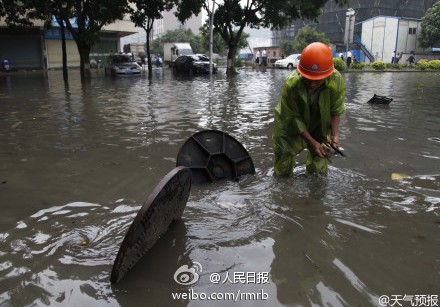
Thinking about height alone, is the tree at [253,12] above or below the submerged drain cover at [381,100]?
above

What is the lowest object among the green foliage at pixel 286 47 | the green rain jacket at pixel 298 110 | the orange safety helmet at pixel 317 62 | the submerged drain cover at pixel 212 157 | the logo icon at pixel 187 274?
the logo icon at pixel 187 274

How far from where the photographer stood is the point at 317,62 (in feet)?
11.5

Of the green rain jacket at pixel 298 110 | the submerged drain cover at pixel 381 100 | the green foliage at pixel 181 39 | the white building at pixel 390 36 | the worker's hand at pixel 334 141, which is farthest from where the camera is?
the green foliage at pixel 181 39

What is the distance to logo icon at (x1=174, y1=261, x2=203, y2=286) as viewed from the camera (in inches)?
102

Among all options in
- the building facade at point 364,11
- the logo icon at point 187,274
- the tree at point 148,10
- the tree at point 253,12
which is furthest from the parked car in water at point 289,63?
the logo icon at point 187,274

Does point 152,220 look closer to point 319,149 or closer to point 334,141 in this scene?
point 319,149

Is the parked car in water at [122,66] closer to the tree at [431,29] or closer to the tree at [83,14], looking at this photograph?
the tree at [83,14]

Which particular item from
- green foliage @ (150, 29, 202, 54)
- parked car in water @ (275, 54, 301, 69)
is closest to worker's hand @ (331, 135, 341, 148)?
parked car in water @ (275, 54, 301, 69)

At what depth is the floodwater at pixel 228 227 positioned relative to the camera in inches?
97.7

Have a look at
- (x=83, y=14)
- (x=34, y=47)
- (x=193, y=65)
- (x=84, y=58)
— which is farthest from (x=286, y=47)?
(x=83, y=14)

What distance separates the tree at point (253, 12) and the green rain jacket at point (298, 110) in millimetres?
23394

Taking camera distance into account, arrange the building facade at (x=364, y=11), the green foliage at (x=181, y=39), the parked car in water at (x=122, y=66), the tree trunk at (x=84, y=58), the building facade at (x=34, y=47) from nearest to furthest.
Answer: the tree trunk at (x=84, y=58), the parked car in water at (x=122, y=66), the building facade at (x=34, y=47), the building facade at (x=364, y=11), the green foliage at (x=181, y=39)

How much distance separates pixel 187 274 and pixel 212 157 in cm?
204

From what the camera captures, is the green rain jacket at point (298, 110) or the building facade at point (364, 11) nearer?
the green rain jacket at point (298, 110)
